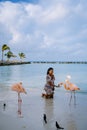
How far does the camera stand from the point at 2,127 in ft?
25.1

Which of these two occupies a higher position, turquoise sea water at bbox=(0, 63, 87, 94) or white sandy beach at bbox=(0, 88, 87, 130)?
white sandy beach at bbox=(0, 88, 87, 130)

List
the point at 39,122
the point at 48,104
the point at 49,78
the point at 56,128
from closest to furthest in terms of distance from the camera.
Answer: the point at 56,128, the point at 39,122, the point at 48,104, the point at 49,78

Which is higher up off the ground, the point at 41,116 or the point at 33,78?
the point at 41,116

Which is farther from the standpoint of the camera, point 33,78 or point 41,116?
point 33,78

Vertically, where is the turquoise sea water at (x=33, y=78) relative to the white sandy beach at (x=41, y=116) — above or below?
below

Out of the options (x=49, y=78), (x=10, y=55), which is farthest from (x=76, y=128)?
(x=10, y=55)

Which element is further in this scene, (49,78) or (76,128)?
(49,78)

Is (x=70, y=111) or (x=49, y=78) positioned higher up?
(x=49, y=78)

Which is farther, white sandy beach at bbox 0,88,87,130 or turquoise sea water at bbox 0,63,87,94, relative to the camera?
turquoise sea water at bbox 0,63,87,94

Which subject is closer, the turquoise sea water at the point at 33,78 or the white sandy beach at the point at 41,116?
the white sandy beach at the point at 41,116

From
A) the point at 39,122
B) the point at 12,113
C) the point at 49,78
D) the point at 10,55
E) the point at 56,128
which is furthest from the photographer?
the point at 10,55

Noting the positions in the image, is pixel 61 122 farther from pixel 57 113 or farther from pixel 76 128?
pixel 57 113

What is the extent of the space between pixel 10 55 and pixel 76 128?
108403 mm

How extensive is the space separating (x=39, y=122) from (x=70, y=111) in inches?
80.5
